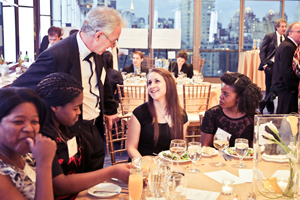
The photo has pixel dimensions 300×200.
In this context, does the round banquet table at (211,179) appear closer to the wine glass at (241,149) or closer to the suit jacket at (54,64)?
the wine glass at (241,149)

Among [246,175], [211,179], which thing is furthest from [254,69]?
[211,179]

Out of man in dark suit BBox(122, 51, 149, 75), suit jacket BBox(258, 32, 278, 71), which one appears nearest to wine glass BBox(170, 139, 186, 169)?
man in dark suit BBox(122, 51, 149, 75)

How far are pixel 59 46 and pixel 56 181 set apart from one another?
1.01m

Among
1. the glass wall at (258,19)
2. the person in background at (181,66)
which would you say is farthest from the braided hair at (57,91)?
the glass wall at (258,19)

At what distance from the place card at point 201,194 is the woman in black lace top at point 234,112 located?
1064 millimetres

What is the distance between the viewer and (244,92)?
8.45ft

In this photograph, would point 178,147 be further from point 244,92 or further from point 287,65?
point 287,65

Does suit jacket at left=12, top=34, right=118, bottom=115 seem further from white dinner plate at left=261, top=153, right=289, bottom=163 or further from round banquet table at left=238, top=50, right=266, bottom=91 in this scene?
round banquet table at left=238, top=50, right=266, bottom=91

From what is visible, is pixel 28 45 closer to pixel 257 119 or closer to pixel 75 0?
pixel 75 0

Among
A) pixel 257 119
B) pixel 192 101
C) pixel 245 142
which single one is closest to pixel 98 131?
pixel 245 142

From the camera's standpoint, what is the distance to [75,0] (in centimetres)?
1014

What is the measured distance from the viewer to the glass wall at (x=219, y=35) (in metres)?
10.5

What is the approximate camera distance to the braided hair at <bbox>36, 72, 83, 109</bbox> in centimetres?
166

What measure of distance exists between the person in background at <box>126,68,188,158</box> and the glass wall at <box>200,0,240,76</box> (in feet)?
26.8
